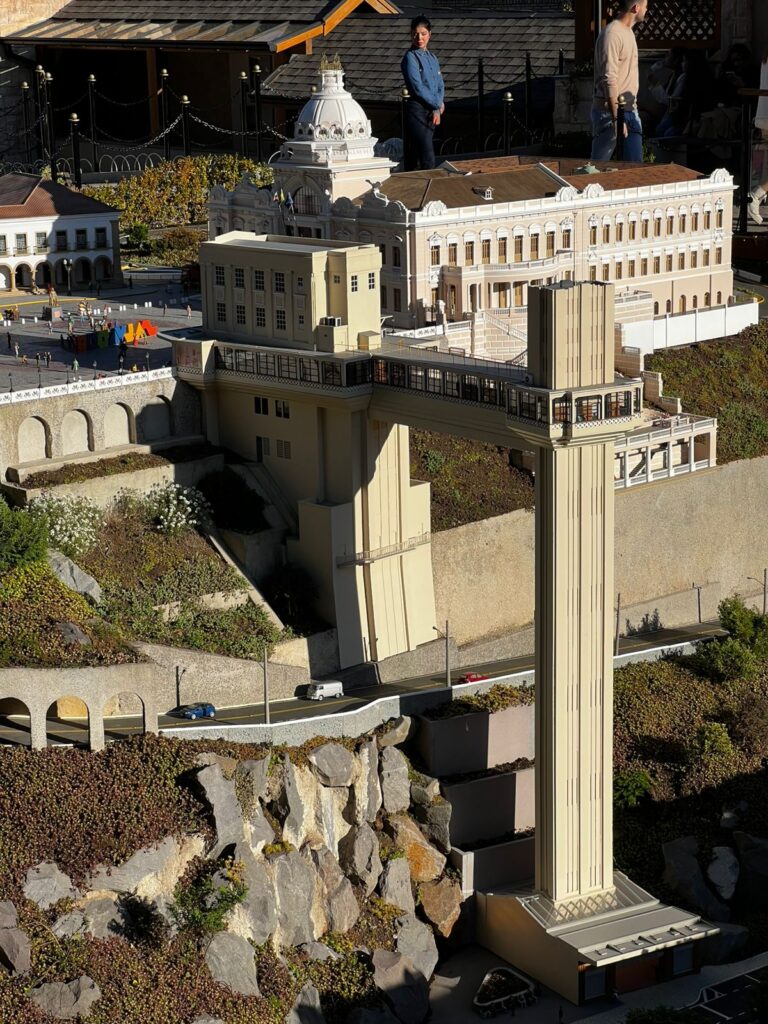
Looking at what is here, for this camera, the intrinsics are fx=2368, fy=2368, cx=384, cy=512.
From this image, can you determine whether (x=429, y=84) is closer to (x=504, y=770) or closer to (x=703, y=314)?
(x=703, y=314)

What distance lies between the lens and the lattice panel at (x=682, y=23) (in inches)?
4919

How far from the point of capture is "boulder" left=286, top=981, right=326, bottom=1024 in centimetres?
7156

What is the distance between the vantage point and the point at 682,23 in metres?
126

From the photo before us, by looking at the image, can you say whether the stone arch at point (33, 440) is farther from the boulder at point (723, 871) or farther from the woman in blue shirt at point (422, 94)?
the woman in blue shirt at point (422, 94)

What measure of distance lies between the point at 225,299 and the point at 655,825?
2572cm

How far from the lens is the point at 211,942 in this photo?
70625mm

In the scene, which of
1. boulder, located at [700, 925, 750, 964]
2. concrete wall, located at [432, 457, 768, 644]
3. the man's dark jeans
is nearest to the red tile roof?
the man's dark jeans

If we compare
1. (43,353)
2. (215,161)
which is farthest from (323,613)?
(215,161)

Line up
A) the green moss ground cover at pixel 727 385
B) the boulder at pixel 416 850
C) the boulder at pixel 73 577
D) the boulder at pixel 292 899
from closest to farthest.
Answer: the boulder at pixel 292 899
the boulder at pixel 416 850
the boulder at pixel 73 577
the green moss ground cover at pixel 727 385

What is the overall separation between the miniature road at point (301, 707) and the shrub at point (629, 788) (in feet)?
18.7

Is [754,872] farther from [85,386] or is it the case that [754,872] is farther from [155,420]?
[85,386]

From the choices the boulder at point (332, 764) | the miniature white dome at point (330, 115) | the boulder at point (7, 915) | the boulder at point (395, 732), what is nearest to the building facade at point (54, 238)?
the miniature white dome at point (330, 115)

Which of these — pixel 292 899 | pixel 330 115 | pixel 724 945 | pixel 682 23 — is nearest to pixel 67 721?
pixel 292 899

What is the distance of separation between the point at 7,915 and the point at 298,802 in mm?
11723
